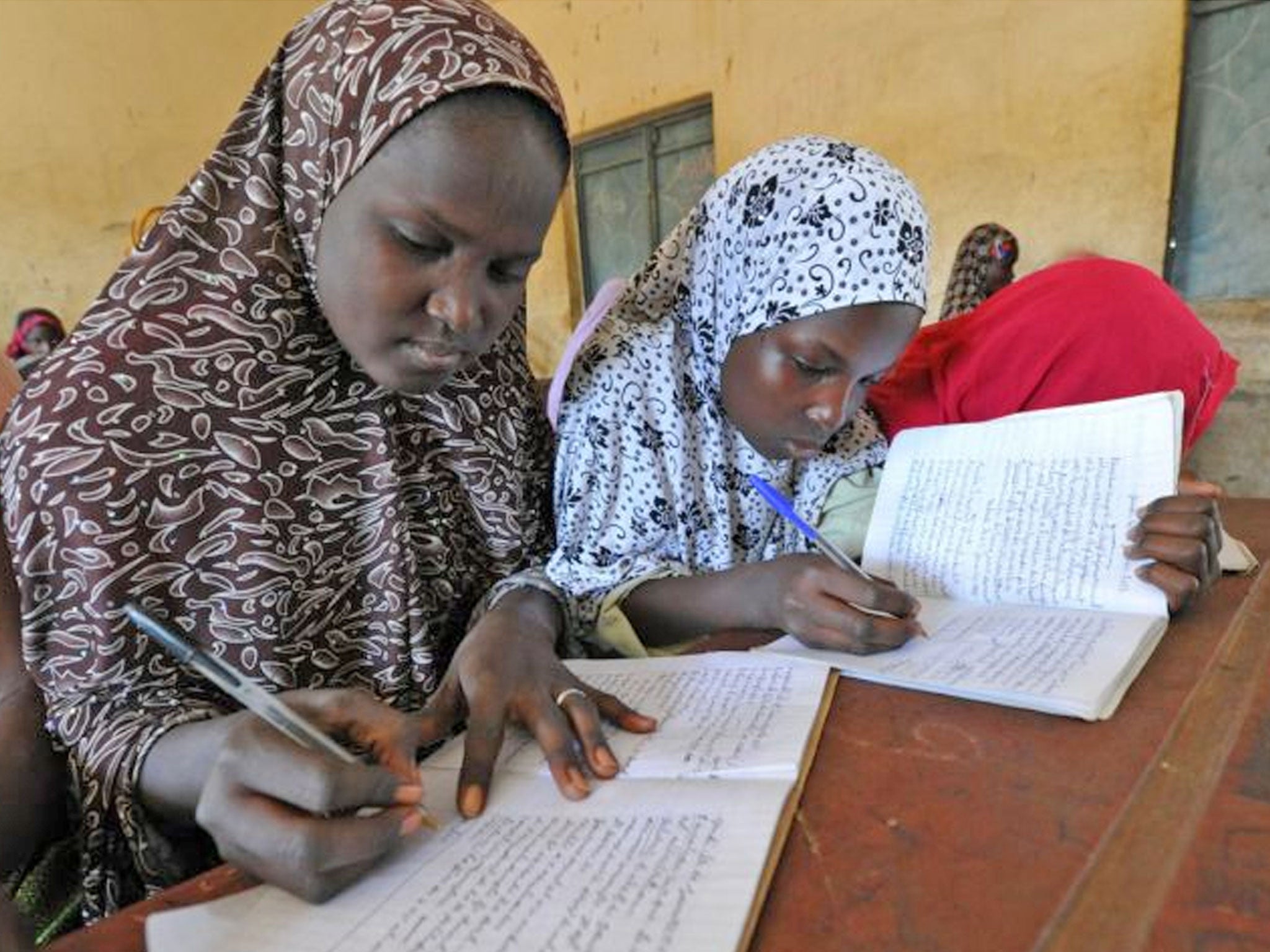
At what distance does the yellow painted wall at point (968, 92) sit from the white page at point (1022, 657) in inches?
94.8

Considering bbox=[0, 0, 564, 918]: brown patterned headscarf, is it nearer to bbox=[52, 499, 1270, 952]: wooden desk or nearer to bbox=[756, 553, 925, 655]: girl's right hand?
bbox=[52, 499, 1270, 952]: wooden desk

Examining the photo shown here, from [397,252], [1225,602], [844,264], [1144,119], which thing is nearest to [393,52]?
[397,252]

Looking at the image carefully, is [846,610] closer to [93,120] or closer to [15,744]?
[15,744]

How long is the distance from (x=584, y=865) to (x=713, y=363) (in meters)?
0.72

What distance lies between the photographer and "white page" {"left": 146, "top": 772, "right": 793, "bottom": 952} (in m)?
0.38

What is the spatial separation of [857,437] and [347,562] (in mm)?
685

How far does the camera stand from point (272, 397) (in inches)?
28.7

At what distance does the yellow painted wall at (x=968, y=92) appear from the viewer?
2.56 metres

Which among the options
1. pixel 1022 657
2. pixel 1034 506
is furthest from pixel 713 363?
pixel 1022 657

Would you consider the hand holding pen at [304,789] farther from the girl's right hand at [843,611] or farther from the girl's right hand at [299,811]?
the girl's right hand at [843,611]

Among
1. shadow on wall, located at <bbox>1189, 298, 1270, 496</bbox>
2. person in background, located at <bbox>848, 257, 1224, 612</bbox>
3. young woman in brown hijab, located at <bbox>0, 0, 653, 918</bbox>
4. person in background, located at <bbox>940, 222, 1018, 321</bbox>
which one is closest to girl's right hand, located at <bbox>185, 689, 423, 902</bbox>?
young woman in brown hijab, located at <bbox>0, 0, 653, 918</bbox>

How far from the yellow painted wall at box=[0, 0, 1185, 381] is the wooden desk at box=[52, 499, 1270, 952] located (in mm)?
2614

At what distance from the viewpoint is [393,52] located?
0.68 metres

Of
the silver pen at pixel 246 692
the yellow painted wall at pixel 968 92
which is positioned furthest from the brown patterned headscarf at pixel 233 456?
the yellow painted wall at pixel 968 92
